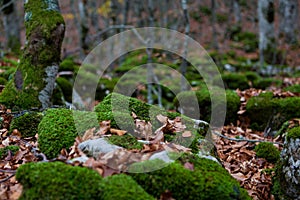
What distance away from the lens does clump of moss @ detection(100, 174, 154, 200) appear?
8.87 ft

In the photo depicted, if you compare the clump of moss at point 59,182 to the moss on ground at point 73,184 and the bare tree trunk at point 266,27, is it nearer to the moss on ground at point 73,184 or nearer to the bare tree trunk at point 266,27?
the moss on ground at point 73,184

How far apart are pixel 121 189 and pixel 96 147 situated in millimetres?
690

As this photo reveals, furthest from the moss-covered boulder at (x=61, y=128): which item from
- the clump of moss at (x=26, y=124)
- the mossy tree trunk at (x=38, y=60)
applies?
the mossy tree trunk at (x=38, y=60)

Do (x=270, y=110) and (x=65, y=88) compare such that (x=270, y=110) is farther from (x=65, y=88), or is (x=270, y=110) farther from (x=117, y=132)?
(x=65, y=88)

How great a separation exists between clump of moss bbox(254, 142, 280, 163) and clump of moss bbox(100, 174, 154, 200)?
276 cm

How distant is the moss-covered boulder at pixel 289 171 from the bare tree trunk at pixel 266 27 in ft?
32.0

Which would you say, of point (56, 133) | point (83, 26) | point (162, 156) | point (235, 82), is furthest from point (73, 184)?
point (83, 26)

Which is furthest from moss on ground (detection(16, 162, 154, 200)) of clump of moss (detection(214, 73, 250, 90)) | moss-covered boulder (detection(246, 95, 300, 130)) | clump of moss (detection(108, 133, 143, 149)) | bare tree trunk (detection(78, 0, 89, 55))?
bare tree trunk (detection(78, 0, 89, 55))

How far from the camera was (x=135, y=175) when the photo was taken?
9.85ft

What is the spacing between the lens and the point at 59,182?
2.75m

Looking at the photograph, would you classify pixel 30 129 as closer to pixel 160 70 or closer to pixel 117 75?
pixel 117 75

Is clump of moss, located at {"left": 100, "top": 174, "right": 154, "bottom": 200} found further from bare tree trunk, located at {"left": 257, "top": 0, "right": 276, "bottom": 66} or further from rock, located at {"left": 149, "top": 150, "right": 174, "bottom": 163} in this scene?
bare tree trunk, located at {"left": 257, "top": 0, "right": 276, "bottom": 66}

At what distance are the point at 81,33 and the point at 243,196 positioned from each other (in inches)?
443

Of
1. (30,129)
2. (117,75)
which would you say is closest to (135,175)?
(30,129)
